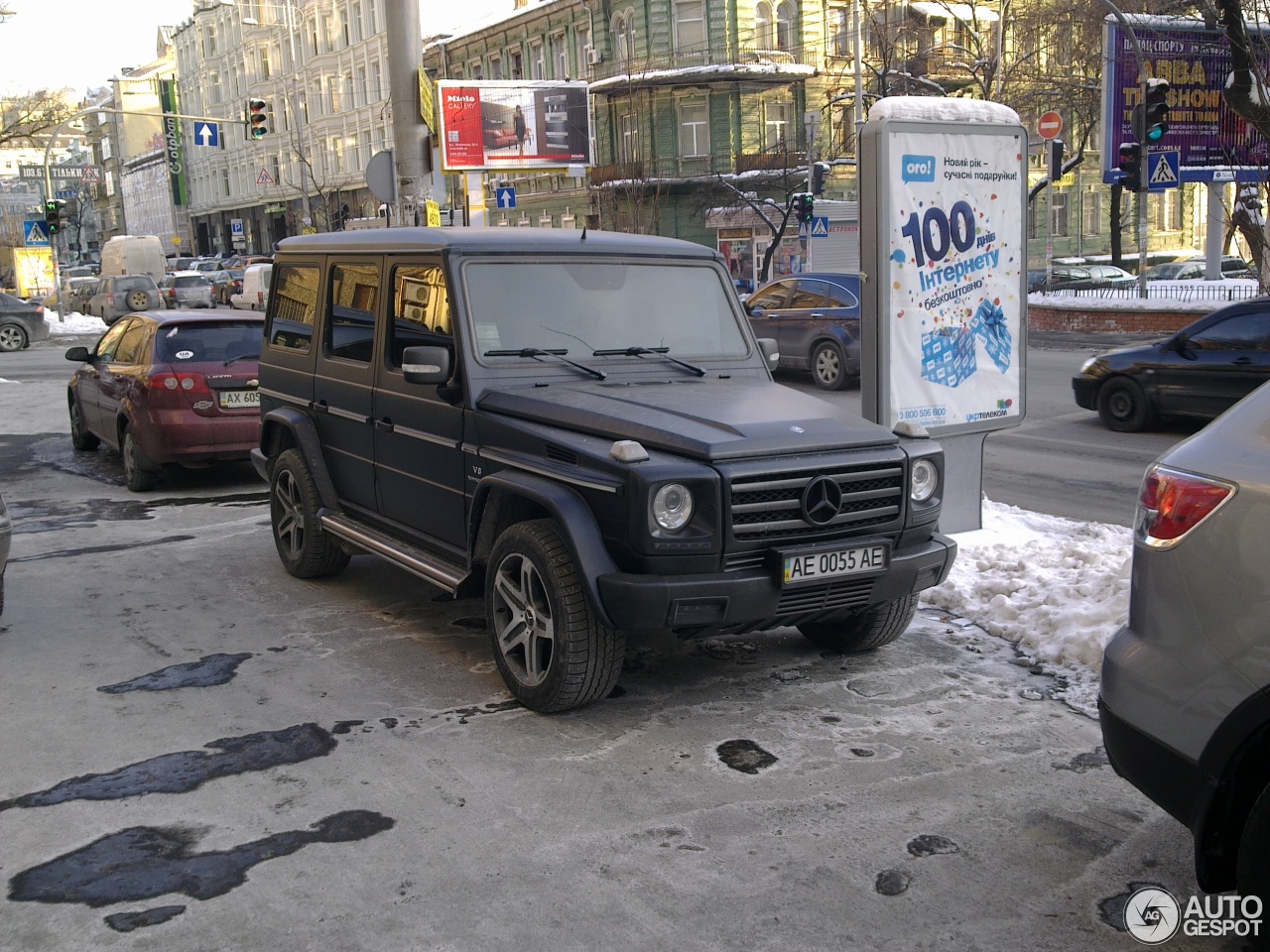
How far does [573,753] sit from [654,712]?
1.85 ft

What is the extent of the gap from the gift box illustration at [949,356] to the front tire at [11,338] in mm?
27769

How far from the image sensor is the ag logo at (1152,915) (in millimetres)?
3494

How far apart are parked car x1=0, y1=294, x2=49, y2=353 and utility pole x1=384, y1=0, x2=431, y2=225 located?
17.9m

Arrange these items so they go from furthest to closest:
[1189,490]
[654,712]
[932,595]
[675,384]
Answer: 1. [932,595]
2. [675,384]
3. [654,712]
4. [1189,490]

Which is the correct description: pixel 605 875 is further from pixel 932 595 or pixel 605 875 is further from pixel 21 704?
pixel 932 595

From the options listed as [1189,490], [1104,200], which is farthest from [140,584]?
[1104,200]

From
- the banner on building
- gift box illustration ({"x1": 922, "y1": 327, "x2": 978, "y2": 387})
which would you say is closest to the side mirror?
gift box illustration ({"x1": 922, "y1": 327, "x2": 978, "y2": 387})

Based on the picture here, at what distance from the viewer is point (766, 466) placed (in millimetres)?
4902

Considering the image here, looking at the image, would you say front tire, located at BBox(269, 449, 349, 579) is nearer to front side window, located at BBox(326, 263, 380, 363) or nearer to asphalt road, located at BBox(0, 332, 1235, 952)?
asphalt road, located at BBox(0, 332, 1235, 952)

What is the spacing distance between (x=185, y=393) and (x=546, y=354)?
543 centimetres

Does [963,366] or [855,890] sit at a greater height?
[963,366]

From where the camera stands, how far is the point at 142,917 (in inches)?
144

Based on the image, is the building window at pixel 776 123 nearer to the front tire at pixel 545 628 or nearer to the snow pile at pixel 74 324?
the snow pile at pixel 74 324

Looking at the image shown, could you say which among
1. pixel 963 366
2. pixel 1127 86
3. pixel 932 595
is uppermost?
pixel 1127 86
